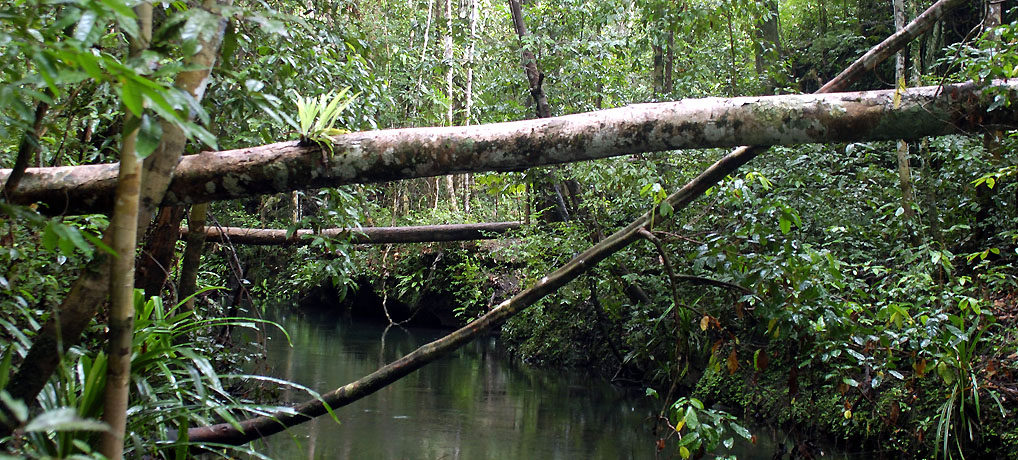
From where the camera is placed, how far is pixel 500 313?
3.78 meters

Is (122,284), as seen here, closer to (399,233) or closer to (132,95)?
(132,95)

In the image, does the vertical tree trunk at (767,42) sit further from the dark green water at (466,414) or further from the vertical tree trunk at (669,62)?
the dark green water at (466,414)

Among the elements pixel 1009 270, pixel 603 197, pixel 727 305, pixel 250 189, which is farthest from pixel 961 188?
pixel 250 189

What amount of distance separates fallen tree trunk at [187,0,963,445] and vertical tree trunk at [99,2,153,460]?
163cm

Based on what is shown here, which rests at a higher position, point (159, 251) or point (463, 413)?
point (159, 251)

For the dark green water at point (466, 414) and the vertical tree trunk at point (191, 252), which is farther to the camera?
the dark green water at point (466, 414)

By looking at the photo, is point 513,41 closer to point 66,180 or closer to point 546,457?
point 546,457

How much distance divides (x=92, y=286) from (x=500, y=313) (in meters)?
2.23

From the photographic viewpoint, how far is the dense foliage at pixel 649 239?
2.13m

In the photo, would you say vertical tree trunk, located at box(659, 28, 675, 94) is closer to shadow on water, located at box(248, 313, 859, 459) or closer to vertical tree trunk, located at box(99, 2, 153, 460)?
shadow on water, located at box(248, 313, 859, 459)

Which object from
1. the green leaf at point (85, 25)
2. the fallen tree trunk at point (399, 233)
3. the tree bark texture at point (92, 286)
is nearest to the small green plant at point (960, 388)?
the tree bark texture at point (92, 286)

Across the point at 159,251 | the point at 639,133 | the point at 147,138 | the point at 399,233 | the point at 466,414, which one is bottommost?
the point at 466,414

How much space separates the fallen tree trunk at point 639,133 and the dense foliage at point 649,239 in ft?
0.58

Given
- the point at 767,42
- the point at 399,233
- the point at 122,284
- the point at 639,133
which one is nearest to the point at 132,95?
the point at 122,284
